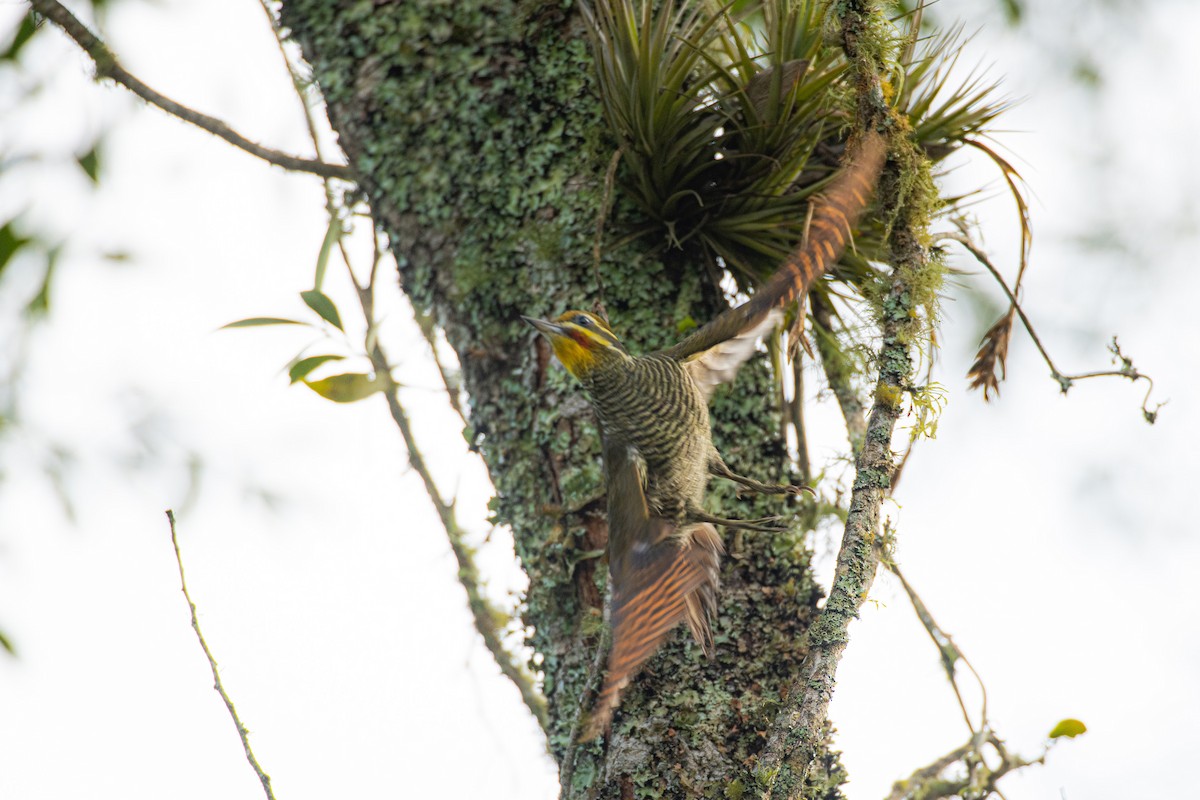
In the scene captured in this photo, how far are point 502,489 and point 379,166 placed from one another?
0.67 metres

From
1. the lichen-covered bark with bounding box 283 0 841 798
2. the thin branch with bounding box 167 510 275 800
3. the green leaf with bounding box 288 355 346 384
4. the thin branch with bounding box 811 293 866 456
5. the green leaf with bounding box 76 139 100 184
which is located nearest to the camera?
the thin branch with bounding box 167 510 275 800

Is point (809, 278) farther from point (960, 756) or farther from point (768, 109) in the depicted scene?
point (960, 756)

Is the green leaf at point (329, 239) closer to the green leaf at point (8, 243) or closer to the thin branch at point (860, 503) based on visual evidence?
the green leaf at point (8, 243)

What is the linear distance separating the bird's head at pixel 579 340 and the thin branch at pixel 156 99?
668 millimetres

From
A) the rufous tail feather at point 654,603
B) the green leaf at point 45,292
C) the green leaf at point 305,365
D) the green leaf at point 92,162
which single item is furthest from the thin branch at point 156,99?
the rufous tail feather at point 654,603

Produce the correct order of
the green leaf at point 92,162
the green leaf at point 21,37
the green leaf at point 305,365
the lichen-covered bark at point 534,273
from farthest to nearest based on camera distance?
the green leaf at point 92,162 → the green leaf at point 21,37 → the green leaf at point 305,365 → the lichen-covered bark at point 534,273

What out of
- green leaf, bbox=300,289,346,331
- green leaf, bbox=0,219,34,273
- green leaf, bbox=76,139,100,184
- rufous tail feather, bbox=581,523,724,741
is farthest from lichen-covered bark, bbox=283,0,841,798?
green leaf, bbox=0,219,34,273

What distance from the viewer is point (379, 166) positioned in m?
2.00

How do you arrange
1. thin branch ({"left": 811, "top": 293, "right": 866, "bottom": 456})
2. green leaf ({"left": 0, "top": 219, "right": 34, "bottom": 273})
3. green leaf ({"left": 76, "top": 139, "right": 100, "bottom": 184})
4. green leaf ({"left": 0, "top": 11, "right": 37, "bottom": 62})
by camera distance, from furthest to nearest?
green leaf ({"left": 76, "top": 139, "right": 100, "bottom": 184}), green leaf ({"left": 0, "top": 219, "right": 34, "bottom": 273}), green leaf ({"left": 0, "top": 11, "right": 37, "bottom": 62}), thin branch ({"left": 811, "top": 293, "right": 866, "bottom": 456})

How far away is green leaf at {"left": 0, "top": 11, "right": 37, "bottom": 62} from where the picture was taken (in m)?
2.41

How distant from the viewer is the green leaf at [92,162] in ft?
8.86

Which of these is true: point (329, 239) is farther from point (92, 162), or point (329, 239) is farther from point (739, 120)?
point (739, 120)

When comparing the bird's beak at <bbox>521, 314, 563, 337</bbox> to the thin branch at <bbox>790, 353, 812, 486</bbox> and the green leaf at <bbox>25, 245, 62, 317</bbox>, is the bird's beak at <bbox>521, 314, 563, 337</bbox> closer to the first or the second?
the thin branch at <bbox>790, 353, 812, 486</bbox>

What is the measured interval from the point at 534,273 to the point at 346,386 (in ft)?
1.90
